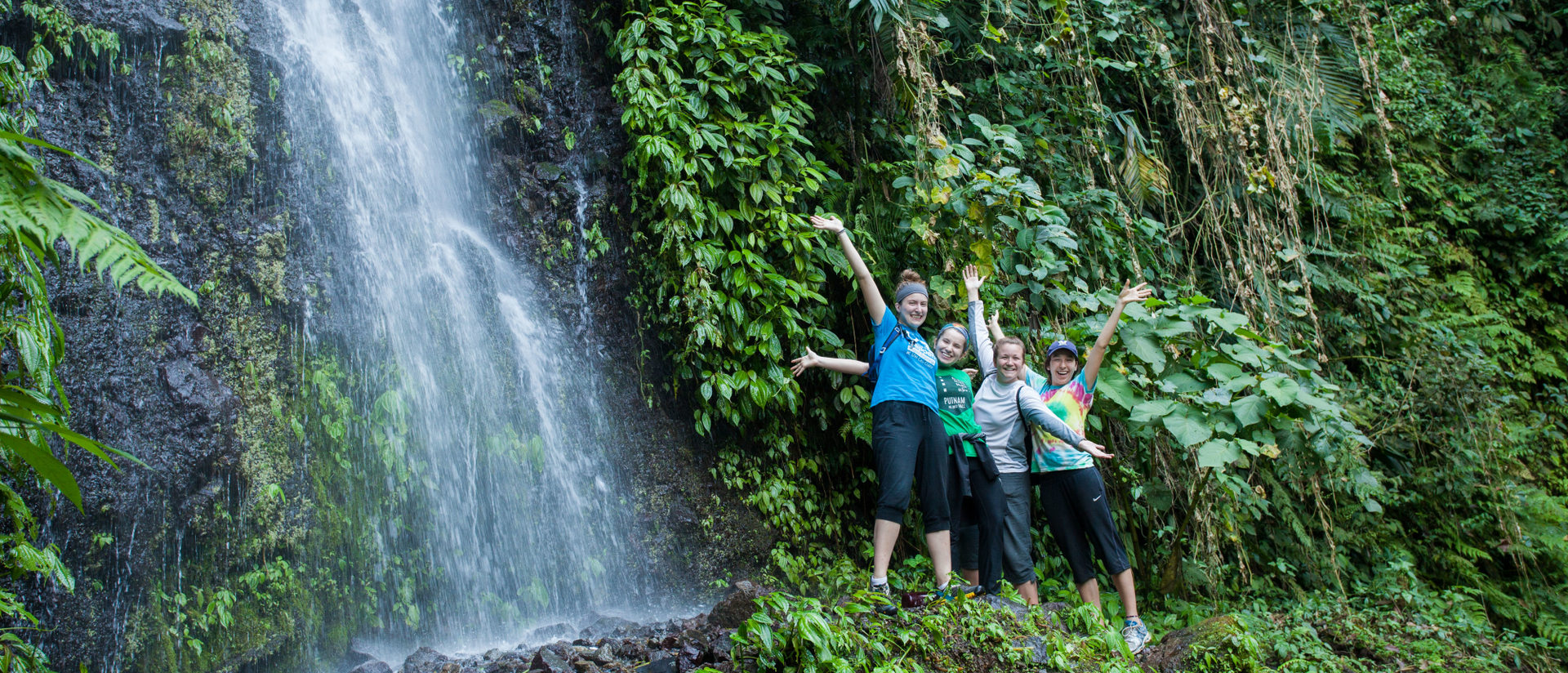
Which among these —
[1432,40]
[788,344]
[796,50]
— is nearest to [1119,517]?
[788,344]

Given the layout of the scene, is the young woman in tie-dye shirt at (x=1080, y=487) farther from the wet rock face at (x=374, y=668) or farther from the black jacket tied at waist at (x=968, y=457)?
the wet rock face at (x=374, y=668)

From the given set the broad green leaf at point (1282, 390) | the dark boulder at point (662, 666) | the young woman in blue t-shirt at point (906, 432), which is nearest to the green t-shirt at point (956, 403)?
the young woman in blue t-shirt at point (906, 432)

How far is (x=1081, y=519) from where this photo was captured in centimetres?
391

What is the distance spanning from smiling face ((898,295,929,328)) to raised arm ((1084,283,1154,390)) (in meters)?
0.78

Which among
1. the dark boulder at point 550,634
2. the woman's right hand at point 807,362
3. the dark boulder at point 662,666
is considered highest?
the woman's right hand at point 807,362

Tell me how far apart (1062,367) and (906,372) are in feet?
2.50

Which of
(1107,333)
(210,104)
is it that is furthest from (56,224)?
(210,104)

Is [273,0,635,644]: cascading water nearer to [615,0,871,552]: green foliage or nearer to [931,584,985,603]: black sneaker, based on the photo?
[615,0,871,552]: green foliage

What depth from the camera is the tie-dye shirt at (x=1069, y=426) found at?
3.84 m

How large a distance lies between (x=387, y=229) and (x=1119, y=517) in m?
4.82

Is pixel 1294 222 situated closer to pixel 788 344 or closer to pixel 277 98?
pixel 788 344

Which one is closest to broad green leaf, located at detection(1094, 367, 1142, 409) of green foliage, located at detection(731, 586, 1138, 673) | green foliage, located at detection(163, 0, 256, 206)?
green foliage, located at detection(731, 586, 1138, 673)

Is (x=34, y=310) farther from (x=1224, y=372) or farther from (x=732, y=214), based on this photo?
(x=1224, y=372)

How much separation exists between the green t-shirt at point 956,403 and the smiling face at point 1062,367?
39 cm
